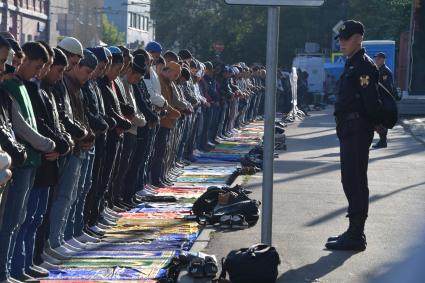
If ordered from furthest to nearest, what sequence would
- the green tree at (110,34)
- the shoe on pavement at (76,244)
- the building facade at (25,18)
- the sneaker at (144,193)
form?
1. the green tree at (110,34)
2. the building facade at (25,18)
3. the sneaker at (144,193)
4. the shoe on pavement at (76,244)

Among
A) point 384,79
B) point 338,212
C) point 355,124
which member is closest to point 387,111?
point 355,124

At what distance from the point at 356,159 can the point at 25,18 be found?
215 ft

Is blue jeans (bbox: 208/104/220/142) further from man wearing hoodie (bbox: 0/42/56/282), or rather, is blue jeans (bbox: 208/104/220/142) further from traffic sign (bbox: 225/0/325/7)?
man wearing hoodie (bbox: 0/42/56/282)

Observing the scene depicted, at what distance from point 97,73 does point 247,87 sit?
22.9 m

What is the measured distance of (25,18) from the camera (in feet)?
246

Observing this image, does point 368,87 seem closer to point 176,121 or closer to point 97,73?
point 97,73

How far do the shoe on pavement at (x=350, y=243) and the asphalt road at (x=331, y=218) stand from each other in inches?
3.9

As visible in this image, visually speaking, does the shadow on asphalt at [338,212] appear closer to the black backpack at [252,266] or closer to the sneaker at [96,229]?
the sneaker at [96,229]

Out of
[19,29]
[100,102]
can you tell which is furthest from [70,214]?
[19,29]

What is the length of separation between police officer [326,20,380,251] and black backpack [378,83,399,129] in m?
0.07

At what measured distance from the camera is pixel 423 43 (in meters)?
36.3

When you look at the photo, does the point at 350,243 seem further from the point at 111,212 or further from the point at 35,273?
the point at 111,212

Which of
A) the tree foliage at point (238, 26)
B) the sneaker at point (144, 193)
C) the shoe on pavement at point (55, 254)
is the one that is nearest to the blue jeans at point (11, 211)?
the shoe on pavement at point (55, 254)

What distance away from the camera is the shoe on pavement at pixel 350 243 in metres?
11.3
